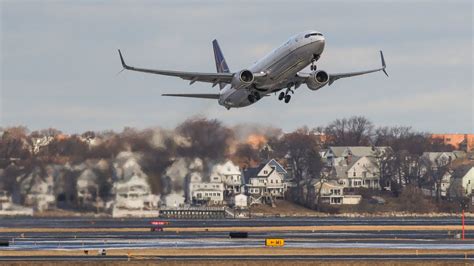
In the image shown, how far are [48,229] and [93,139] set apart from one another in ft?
38.3

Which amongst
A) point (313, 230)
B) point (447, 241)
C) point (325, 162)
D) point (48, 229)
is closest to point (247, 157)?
point (313, 230)

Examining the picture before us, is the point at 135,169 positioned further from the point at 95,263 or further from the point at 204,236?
the point at 95,263

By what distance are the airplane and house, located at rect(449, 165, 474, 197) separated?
71.6 metres

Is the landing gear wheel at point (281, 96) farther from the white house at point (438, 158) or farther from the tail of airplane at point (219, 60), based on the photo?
the white house at point (438, 158)

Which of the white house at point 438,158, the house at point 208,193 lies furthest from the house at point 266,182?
the white house at point 438,158

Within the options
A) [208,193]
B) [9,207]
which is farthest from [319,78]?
[208,193]

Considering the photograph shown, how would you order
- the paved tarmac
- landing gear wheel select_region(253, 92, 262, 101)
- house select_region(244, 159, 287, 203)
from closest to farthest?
1. the paved tarmac
2. landing gear wheel select_region(253, 92, 262, 101)
3. house select_region(244, 159, 287, 203)

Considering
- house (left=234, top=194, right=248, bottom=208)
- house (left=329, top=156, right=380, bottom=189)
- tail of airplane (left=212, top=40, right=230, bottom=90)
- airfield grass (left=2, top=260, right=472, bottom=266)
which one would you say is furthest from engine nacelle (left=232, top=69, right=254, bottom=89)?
house (left=329, top=156, right=380, bottom=189)

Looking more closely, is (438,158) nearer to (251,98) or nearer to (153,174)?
(153,174)

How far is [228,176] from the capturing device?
147m

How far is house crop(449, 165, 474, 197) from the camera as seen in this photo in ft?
577

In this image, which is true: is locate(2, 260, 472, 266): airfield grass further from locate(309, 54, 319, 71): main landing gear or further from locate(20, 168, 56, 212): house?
locate(20, 168, 56, 212): house

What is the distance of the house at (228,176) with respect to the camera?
427ft

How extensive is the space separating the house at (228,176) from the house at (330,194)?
530 inches
